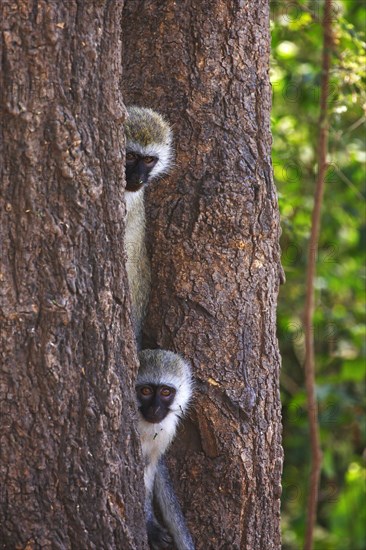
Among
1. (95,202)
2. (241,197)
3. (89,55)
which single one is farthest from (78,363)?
(241,197)

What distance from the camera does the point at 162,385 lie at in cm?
354

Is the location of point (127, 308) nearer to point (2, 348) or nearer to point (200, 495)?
point (2, 348)

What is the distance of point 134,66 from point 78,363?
4.90 feet

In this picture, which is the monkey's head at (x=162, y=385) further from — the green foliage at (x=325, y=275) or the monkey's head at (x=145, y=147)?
the green foliage at (x=325, y=275)

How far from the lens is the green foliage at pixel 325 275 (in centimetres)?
551

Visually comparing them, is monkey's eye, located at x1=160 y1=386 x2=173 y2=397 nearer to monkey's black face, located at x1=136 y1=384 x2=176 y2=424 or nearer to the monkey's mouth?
monkey's black face, located at x1=136 y1=384 x2=176 y2=424

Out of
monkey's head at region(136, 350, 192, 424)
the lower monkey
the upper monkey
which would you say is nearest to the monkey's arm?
the lower monkey

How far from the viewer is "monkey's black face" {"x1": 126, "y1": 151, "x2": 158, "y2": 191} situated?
11.7 feet

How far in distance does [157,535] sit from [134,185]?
1.36 metres

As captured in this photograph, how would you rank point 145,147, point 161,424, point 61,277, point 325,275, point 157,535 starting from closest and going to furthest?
point 61,277, point 157,535, point 161,424, point 145,147, point 325,275

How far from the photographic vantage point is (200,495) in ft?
10.6

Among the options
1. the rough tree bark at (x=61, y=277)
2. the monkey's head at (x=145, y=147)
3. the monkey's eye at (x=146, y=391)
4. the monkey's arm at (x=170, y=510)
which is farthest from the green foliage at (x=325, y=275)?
the rough tree bark at (x=61, y=277)

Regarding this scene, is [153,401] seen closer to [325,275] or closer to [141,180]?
[141,180]

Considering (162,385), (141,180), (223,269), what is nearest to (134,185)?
(141,180)
